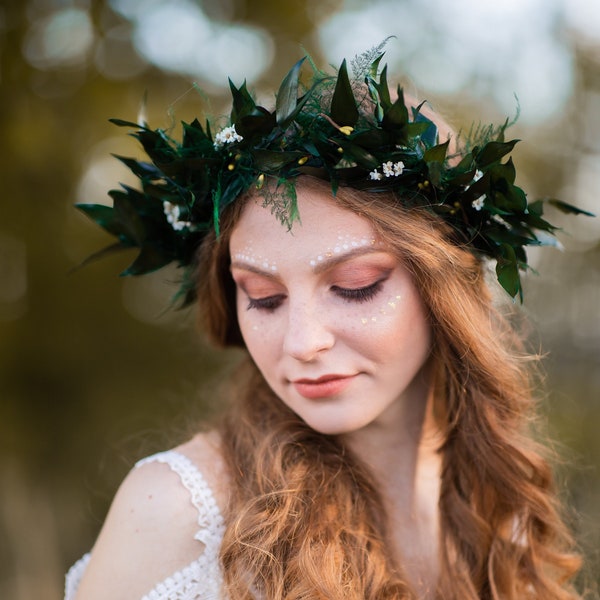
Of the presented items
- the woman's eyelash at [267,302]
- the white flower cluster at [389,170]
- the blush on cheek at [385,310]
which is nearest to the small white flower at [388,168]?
the white flower cluster at [389,170]

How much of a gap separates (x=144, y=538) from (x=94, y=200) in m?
2.98

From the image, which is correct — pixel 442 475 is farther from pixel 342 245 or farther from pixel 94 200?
pixel 94 200

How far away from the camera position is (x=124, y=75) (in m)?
4.09

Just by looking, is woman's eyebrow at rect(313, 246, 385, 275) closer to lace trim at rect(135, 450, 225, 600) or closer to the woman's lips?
the woman's lips

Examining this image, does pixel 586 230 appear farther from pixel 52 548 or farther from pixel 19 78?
pixel 52 548

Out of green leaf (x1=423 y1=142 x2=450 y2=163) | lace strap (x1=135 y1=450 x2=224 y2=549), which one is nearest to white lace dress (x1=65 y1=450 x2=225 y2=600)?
lace strap (x1=135 y1=450 x2=224 y2=549)

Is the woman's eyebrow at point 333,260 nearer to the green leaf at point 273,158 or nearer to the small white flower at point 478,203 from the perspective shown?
the green leaf at point 273,158

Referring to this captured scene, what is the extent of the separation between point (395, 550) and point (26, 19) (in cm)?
357

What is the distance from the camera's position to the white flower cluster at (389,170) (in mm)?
1773

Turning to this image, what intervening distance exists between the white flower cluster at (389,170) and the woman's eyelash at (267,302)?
1.38 feet

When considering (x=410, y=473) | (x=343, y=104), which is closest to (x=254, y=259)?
(x=343, y=104)

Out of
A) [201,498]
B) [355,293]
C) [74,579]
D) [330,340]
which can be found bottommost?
[74,579]

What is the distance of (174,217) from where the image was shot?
208 cm

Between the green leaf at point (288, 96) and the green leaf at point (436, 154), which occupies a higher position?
the green leaf at point (288, 96)
